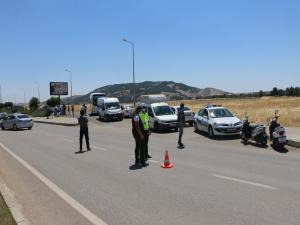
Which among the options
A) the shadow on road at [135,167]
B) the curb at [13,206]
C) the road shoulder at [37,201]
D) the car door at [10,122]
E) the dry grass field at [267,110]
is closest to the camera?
the curb at [13,206]

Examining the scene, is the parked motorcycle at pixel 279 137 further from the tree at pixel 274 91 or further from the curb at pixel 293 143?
the tree at pixel 274 91

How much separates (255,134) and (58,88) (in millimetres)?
69747

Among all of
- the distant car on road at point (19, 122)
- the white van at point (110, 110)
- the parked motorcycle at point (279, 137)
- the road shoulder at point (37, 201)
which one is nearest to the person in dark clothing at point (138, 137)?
the road shoulder at point (37, 201)

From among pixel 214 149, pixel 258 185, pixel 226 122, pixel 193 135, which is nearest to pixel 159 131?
pixel 193 135

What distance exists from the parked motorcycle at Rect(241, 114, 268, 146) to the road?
5.45ft

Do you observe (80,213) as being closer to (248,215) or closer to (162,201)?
(162,201)

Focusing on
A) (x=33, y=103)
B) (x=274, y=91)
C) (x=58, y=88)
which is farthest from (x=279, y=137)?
(x=274, y=91)

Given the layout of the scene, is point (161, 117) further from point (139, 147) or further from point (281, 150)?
point (139, 147)

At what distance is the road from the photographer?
286 inches

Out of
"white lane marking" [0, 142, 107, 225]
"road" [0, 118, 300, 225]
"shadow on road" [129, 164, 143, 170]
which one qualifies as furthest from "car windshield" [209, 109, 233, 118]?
"white lane marking" [0, 142, 107, 225]

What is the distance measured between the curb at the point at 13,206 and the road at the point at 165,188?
0.16m

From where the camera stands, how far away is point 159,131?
29000mm

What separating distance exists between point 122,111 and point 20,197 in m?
36.9

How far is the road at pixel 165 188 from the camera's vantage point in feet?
23.9
